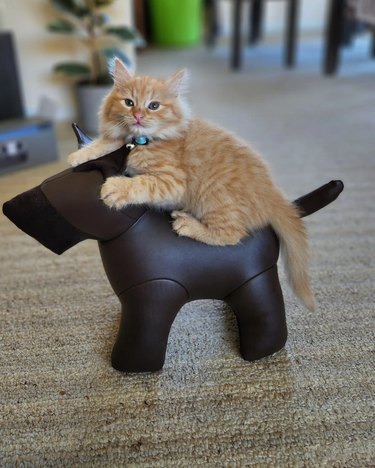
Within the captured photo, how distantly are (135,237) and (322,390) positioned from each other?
0.41 m

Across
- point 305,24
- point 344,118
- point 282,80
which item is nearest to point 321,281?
point 344,118

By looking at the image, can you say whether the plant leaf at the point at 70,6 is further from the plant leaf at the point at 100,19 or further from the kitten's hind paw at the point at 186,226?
the kitten's hind paw at the point at 186,226

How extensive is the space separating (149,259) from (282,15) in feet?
14.9

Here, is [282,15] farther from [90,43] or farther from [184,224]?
[184,224]

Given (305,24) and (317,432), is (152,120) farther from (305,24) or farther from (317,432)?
(305,24)

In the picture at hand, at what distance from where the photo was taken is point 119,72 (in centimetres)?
80

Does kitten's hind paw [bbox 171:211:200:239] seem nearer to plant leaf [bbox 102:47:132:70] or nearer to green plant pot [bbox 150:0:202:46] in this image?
plant leaf [bbox 102:47:132:70]

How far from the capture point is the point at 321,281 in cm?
111

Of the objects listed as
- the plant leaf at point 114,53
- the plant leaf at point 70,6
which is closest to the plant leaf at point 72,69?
the plant leaf at point 114,53

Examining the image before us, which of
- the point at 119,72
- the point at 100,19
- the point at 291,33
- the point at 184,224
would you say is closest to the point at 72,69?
the point at 100,19

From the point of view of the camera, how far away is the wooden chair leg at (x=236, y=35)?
3.16m

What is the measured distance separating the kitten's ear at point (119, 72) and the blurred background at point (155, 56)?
106 centimetres

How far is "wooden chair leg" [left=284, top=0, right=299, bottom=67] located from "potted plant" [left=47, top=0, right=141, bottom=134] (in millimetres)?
1534

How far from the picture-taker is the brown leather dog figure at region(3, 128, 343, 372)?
74 cm
